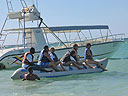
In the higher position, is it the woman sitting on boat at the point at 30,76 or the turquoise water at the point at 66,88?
the woman sitting on boat at the point at 30,76

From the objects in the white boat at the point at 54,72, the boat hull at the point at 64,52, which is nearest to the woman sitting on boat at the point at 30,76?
the white boat at the point at 54,72

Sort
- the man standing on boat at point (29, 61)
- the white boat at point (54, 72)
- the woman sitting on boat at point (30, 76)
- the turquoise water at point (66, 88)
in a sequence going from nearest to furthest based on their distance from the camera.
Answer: the turquoise water at point (66, 88), the woman sitting on boat at point (30, 76), the man standing on boat at point (29, 61), the white boat at point (54, 72)

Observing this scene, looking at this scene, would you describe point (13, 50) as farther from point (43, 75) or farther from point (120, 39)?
point (120, 39)

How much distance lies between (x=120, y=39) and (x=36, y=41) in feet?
25.9

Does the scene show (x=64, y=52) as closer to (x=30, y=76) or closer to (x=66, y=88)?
(x=30, y=76)

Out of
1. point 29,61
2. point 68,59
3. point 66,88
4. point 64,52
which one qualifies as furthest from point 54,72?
point 64,52

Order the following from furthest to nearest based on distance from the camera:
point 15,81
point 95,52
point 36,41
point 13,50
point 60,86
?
point 95,52
point 36,41
point 13,50
point 15,81
point 60,86

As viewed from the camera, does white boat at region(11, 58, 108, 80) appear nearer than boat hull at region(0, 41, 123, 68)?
Yes

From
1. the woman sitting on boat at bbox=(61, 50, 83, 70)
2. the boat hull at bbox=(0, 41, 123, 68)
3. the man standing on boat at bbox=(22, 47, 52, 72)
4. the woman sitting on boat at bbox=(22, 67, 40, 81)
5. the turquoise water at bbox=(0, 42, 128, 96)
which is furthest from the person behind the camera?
the boat hull at bbox=(0, 41, 123, 68)

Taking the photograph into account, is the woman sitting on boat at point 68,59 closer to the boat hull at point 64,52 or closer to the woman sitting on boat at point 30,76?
the woman sitting on boat at point 30,76

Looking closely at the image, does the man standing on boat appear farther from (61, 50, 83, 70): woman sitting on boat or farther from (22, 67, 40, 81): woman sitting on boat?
(61, 50, 83, 70): woman sitting on boat

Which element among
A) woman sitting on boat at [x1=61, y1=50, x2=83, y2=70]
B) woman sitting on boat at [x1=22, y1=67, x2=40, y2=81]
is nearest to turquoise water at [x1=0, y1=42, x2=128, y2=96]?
woman sitting on boat at [x1=22, y1=67, x2=40, y2=81]

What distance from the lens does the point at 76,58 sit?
39.1ft

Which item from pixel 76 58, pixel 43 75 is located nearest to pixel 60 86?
pixel 43 75
